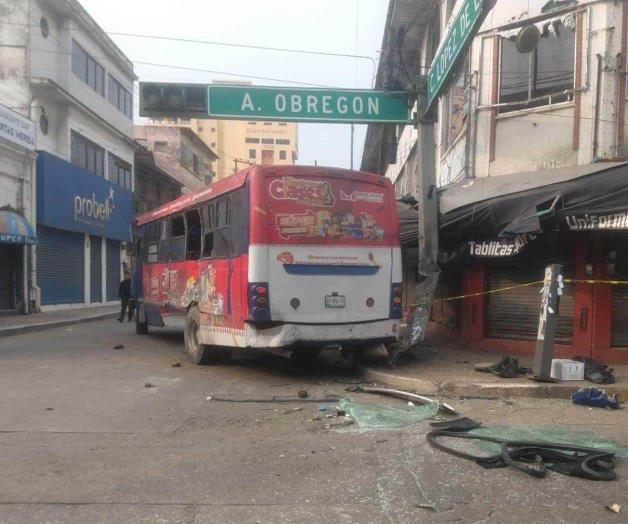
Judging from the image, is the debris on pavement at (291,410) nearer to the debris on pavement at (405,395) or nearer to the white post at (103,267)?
the debris on pavement at (405,395)

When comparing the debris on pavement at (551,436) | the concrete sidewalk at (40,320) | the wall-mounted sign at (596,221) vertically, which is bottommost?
the concrete sidewalk at (40,320)

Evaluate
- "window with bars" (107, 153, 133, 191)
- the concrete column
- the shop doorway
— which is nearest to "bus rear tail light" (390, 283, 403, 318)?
the shop doorway

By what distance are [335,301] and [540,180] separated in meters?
3.80

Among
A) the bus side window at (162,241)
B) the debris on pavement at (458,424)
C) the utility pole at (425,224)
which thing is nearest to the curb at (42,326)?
the bus side window at (162,241)

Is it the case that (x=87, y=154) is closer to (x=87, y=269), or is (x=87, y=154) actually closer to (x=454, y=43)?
(x=87, y=269)

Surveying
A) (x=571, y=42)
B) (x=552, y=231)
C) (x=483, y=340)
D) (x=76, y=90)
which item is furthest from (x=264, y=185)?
(x=76, y=90)

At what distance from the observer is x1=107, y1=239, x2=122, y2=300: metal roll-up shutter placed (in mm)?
32106

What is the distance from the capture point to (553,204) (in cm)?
905

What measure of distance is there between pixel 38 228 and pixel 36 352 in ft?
41.0

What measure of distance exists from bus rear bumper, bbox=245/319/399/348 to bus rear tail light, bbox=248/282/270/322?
267 millimetres

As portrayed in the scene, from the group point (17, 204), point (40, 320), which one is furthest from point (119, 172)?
point (40, 320)

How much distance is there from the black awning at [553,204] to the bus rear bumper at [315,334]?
234cm

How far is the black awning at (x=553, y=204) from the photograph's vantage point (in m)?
8.93

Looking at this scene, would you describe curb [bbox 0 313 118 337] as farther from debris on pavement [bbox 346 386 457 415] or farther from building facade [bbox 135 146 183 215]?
building facade [bbox 135 146 183 215]
